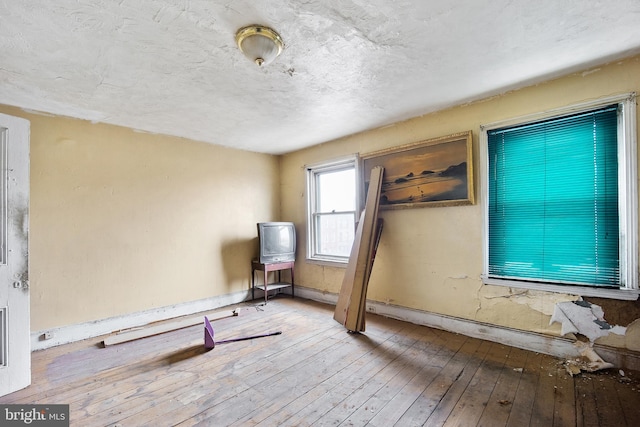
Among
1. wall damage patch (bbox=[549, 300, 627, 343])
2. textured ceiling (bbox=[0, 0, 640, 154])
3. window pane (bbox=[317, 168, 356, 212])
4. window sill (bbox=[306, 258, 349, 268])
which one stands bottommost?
wall damage patch (bbox=[549, 300, 627, 343])

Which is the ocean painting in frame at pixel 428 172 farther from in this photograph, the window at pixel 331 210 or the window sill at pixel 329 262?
the window sill at pixel 329 262

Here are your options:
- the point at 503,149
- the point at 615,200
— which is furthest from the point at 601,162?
the point at 503,149

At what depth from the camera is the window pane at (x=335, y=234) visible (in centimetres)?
418

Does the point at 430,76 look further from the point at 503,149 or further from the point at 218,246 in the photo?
the point at 218,246

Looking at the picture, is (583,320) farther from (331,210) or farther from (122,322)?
(122,322)

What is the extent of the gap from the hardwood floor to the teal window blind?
797 mm

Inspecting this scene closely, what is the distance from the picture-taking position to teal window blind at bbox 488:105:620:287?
2303mm

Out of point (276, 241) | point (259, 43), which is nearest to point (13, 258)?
point (259, 43)

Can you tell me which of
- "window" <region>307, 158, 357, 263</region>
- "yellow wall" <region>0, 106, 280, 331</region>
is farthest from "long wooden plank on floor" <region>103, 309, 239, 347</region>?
"window" <region>307, 158, 357, 263</region>

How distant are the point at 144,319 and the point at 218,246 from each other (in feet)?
4.17

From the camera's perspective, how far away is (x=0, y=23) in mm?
1637

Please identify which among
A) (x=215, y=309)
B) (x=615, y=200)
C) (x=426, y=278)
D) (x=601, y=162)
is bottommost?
(x=215, y=309)

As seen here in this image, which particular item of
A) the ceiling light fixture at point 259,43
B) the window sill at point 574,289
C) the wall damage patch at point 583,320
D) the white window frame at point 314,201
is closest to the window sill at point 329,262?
the white window frame at point 314,201

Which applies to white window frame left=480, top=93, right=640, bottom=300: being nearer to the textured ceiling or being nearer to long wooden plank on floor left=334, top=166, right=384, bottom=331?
the textured ceiling
